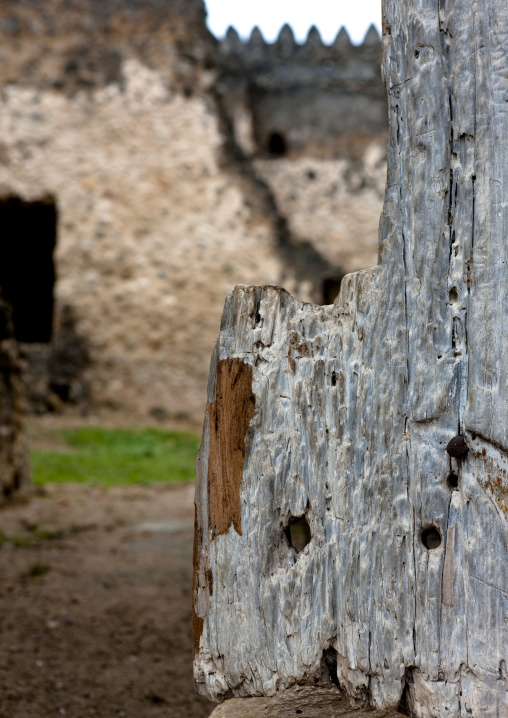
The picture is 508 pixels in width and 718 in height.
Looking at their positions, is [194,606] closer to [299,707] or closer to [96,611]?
[299,707]

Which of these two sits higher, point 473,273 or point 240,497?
point 473,273

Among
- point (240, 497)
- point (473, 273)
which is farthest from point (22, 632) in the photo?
point (473, 273)

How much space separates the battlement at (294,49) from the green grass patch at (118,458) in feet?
20.1

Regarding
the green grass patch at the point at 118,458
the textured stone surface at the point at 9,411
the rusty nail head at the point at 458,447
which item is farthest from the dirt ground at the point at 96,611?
the rusty nail head at the point at 458,447

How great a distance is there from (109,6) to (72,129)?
1564 mm

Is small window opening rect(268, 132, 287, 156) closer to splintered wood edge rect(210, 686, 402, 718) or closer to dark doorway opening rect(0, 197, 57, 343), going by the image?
dark doorway opening rect(0, 197, 57, 343)

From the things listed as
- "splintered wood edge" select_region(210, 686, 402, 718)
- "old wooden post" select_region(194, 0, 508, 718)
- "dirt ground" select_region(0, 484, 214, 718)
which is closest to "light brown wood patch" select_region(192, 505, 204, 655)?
"old wooden post" select_region(194, 0, 508, 718)

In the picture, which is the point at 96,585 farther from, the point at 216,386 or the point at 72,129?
the point at 72,129

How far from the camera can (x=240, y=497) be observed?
1677 mm

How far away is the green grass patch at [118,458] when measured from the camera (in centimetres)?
626

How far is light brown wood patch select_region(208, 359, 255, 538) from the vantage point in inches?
66.4

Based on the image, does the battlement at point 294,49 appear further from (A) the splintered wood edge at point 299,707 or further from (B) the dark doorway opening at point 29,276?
(A) the splintered wood edge at point 299,707

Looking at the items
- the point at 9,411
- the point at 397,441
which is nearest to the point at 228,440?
the point at 397,441

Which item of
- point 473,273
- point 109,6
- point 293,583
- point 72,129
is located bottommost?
point 293,583
